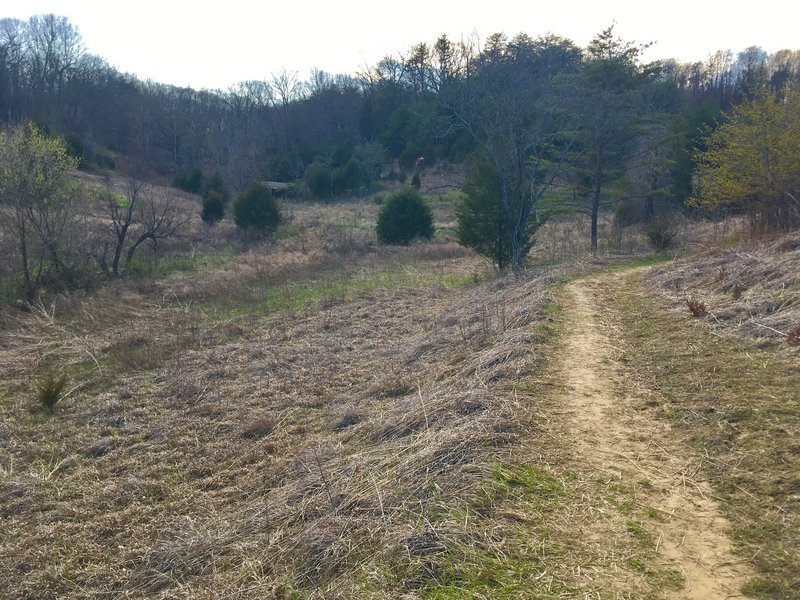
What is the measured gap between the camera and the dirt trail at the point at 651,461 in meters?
3.22

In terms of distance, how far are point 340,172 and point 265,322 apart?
29.9m

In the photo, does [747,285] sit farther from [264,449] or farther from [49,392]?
[49,392]

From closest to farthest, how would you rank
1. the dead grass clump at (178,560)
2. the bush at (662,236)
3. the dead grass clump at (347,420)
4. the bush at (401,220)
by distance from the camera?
the dead grass clump at (178,560), the dead grass clump at (347,420), the bush at (662,236), the bush at (401,220)

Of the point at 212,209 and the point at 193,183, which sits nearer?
the point at 212,209

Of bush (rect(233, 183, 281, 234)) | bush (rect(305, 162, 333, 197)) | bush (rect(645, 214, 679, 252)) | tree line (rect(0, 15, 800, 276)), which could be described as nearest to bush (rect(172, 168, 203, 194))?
tree line (rect(0, 15, 800, 276))

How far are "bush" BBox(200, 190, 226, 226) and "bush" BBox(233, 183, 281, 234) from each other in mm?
2277

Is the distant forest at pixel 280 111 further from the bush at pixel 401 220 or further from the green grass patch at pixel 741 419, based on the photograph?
the green grass patch at pixel 741 419

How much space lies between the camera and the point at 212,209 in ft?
92.5

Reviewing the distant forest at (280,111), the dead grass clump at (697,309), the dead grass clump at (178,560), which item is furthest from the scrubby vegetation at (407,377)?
the distant forest at (280,111)

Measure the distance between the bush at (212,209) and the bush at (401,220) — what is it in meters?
8.53

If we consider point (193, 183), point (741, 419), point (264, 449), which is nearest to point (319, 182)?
point (193, 183)

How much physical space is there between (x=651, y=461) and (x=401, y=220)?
20.2 meters

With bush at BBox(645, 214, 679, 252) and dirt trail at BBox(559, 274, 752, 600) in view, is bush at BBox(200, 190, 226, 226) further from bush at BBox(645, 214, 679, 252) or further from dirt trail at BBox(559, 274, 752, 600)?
dirt trail at BBox(559, 274, 752, 600)

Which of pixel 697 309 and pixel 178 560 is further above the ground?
pixel 697 309
